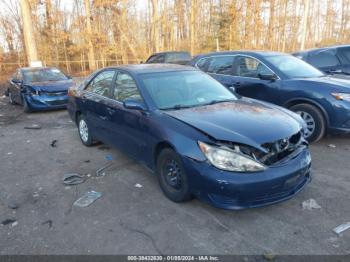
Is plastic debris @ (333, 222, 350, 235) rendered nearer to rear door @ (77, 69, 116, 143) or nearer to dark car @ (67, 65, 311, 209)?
dark car @ (67, 65, 311, 209)

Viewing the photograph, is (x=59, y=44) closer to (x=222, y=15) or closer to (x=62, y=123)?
(x=222, y=15)

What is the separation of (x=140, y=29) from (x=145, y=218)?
1098 inches

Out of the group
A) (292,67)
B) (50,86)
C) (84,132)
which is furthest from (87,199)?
(50,86)

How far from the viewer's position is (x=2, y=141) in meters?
6.61

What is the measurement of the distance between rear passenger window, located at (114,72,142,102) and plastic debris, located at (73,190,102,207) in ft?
4.54

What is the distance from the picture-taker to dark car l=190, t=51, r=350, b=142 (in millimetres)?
5168

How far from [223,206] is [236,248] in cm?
41

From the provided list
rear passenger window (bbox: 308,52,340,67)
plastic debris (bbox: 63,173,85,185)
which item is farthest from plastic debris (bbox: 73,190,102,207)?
rear passenger window (bbox: 308,52,340,67)

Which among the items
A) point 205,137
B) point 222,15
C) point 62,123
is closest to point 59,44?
point 222,15

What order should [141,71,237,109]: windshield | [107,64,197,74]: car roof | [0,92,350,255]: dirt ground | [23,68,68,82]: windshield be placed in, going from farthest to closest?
[23,68,68,82]: windshield < [107,64,197,74]: car roof < [141,71,237,109]: windshield < [0,92,350,255]: dirt ground

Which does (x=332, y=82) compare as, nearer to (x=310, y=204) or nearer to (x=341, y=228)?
(x=310, y=204)

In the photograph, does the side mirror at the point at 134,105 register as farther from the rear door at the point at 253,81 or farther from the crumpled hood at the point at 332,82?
the crumpled hood at the point at 332,82

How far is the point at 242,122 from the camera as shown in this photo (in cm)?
334

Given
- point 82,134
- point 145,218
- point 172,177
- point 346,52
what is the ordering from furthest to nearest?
point 346,52 → point 82,134 → point 172,177 → point 145,218
